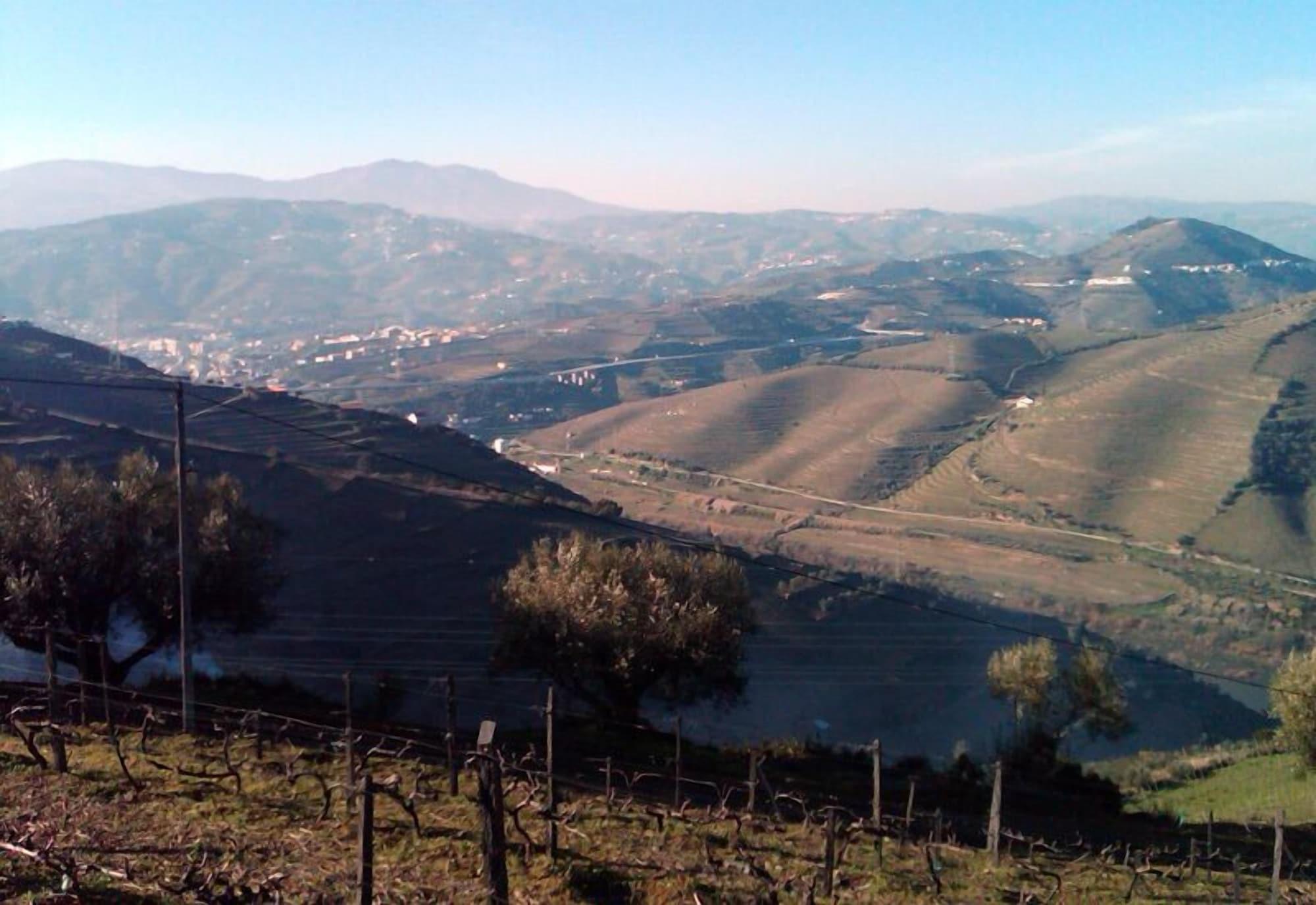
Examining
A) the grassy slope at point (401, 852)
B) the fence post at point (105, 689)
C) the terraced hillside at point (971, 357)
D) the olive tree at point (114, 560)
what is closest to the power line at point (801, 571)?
the olive tree at point (114, 560)

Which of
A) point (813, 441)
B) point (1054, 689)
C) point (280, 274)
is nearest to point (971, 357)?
point (813, 441)

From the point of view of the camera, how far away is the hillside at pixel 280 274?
345ft

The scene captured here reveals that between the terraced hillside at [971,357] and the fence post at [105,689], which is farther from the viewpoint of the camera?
the terraced hillside at [971,357]

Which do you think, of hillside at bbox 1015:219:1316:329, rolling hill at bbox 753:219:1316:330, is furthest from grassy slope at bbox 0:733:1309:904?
hillside at bbox 1015:219:1316:329

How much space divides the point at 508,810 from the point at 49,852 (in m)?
2.69

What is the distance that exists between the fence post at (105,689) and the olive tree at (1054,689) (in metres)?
13.7

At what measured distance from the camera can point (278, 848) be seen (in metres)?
6.34

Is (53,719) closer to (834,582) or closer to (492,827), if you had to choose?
(492,827)

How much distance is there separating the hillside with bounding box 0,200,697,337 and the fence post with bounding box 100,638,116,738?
85.1m

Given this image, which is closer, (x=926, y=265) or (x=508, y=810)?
(x=508, y=810)

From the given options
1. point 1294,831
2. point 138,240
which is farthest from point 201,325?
point 1294,831

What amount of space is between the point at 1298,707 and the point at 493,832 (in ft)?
51.9

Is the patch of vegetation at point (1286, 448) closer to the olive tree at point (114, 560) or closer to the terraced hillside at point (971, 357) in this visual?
the terraced hillside at point (971, 357)

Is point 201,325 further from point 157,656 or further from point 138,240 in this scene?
point 157,656
